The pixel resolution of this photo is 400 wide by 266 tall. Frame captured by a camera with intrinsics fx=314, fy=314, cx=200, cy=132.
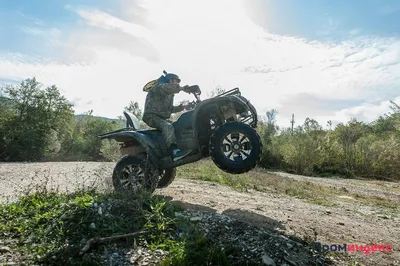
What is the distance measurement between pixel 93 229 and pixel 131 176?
187 centimetres

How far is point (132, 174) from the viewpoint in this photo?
591cm

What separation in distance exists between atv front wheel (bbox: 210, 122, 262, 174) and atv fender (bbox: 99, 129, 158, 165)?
4.20 feet

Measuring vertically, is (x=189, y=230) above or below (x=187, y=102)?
below

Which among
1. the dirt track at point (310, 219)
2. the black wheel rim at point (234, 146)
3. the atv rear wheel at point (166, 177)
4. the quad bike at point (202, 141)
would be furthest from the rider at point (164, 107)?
the atv rear wheel at point (166, 177)

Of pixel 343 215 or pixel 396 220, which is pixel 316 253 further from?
pixel 396 220

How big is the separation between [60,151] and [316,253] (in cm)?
2666

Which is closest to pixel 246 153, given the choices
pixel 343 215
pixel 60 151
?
pixel 343 215

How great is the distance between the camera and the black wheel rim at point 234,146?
5.33 m

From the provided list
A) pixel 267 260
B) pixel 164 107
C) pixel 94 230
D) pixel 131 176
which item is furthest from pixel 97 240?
pixel 164 107

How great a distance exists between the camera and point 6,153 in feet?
72.4

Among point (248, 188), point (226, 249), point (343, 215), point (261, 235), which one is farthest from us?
point (248, 188)

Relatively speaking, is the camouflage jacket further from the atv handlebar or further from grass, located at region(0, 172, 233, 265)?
grass, located at region(0, 172, 233, 265)

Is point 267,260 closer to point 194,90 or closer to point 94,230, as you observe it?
point 94,230

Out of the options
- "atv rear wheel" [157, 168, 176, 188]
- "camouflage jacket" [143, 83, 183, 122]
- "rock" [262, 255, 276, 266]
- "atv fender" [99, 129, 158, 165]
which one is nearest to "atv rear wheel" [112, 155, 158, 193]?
"atv fender" [99, 129, 158, 165]
